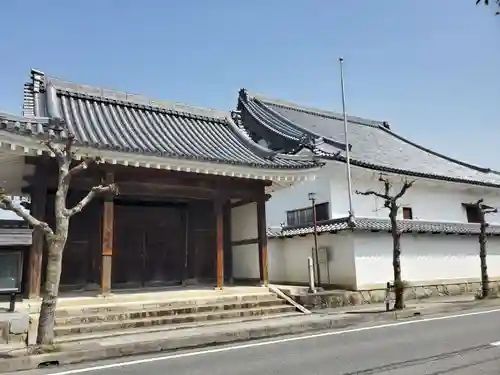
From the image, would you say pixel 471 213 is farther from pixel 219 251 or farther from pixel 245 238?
pixel 219 251

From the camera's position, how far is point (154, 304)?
11.2 metres

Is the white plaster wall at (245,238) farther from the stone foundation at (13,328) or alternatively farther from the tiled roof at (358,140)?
the stone foundation at (13,328)

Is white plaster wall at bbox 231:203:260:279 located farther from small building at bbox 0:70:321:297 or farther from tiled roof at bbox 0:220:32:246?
tiled roof at bbox 0:220:32:246

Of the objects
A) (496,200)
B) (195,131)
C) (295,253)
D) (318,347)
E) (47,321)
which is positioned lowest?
(318,347)

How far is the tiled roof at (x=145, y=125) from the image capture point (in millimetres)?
13234

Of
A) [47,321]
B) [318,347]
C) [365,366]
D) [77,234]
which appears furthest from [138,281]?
[365,366]

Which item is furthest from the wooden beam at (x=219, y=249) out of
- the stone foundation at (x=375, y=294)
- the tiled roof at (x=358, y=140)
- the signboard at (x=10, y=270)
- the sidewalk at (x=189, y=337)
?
the tiled roof at (x=358, y=140)

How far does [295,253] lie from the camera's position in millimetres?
18031

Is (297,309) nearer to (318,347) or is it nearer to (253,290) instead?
(253,290)

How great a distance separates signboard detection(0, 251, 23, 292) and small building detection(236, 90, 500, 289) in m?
10.2

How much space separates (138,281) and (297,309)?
19.2 feet

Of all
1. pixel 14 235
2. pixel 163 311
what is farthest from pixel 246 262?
pixel 14 235

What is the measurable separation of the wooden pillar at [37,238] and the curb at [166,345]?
3.98m

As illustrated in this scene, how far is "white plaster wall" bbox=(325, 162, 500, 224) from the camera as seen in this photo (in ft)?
59.0
